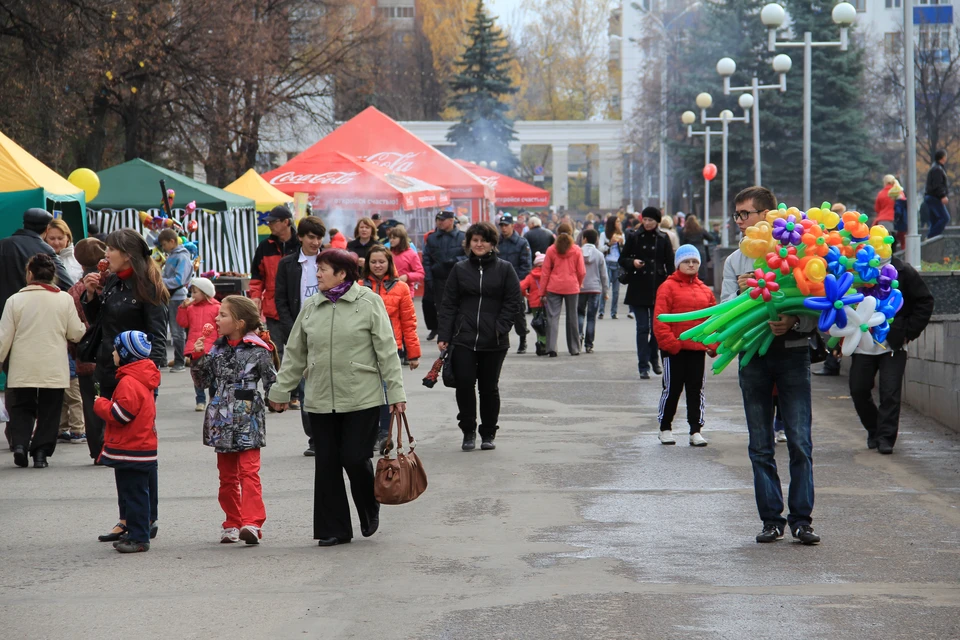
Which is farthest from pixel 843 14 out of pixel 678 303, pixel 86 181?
pixel 678 303

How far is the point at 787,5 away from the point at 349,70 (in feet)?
65.9

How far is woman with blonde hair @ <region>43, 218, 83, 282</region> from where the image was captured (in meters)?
12.0

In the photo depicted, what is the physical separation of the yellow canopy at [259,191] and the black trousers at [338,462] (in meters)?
19.4

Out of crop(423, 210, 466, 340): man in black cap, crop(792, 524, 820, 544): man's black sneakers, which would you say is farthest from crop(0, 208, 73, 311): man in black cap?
crop(792, 524, 820, 544): man's black sneakers

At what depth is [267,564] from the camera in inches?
263

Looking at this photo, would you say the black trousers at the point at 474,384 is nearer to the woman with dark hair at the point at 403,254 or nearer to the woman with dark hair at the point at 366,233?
the woman with dark hair at the point at 366,233

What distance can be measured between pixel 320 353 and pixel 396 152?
80.1ft

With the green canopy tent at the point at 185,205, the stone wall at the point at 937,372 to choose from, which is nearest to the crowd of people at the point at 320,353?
the stone wall at the point at 937,372

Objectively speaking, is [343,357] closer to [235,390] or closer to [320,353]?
[320,353]

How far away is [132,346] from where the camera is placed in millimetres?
7180

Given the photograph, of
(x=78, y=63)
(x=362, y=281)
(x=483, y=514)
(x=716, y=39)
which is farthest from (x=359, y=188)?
(x=716, y=39)

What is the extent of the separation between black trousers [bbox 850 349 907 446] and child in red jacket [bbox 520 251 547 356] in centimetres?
824

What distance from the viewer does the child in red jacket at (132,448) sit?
7.01m

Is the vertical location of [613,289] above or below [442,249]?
below
